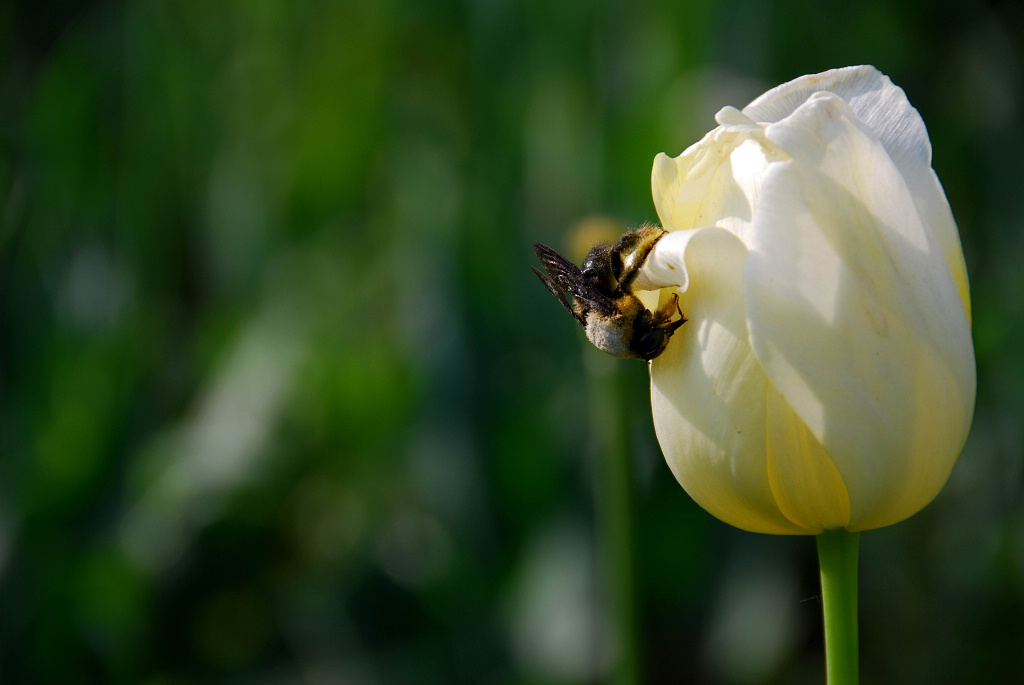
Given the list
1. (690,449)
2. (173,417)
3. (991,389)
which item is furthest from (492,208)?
(690,449)

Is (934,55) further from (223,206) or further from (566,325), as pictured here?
(223,206)

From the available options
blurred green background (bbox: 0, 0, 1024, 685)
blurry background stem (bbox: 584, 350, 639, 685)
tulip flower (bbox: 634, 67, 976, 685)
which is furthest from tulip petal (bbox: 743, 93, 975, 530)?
blurred green background (bbox: 0, 0, 1024, 685)

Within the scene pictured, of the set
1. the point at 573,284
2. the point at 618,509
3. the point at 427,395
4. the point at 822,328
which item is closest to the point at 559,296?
the point at 573,284

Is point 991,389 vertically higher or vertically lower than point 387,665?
higher

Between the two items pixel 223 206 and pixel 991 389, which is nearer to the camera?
pixel 991 389

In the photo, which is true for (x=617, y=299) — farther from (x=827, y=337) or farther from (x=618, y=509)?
(x=618, y=509)

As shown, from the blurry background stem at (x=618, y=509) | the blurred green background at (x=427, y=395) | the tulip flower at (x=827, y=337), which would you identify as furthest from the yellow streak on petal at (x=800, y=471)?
the blurred green background at (x=427, y=395)
